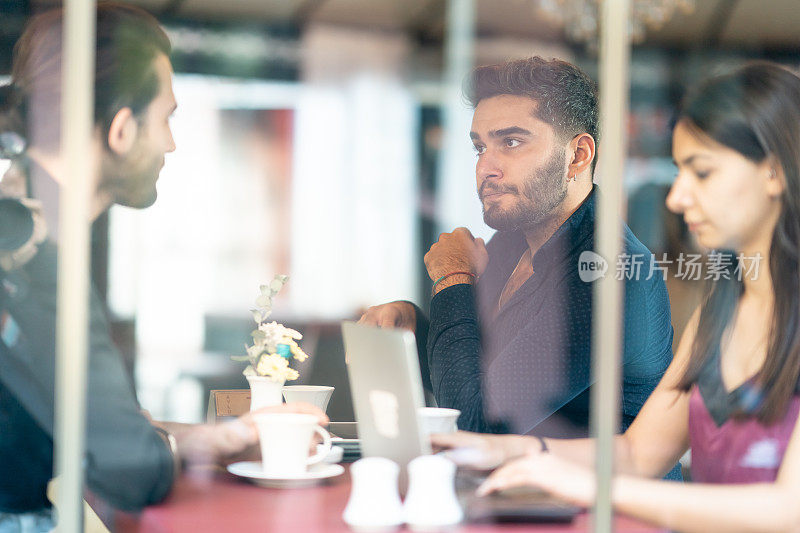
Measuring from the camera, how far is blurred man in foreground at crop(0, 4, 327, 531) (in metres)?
1.78

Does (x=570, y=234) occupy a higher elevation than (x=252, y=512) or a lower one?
higher

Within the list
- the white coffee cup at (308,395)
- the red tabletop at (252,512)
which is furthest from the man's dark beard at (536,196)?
the red tabletop at (252,512)

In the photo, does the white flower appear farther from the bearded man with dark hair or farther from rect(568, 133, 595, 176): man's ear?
rect(568, 133, 595, 176): man's ear

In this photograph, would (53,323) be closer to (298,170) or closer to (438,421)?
(438,421)

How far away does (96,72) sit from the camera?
1835mm

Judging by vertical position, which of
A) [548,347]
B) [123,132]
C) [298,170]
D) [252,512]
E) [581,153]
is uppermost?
[298,170]

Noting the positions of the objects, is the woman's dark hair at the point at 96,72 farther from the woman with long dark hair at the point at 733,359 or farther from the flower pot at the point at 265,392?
the woman with long dark hair at the point at 733,359

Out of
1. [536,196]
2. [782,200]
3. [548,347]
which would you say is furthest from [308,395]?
[782,200]

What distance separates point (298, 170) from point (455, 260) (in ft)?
12.4

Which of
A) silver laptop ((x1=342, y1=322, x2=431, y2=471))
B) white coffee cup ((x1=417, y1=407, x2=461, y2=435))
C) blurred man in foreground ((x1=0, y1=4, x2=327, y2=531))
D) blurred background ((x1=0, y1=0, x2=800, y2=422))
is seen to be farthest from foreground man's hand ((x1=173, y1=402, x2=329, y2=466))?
blurred background ((x1=0, y1=0, x2=800, y2=422))

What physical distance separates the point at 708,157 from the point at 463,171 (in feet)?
11.9

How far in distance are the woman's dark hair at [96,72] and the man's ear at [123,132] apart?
0.02m

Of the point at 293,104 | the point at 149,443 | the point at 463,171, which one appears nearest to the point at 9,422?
the point at 149,443

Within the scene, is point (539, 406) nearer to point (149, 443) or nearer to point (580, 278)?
point (580, 278)
